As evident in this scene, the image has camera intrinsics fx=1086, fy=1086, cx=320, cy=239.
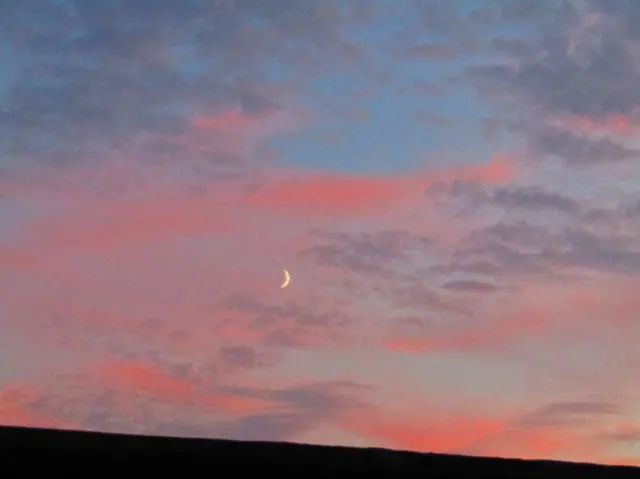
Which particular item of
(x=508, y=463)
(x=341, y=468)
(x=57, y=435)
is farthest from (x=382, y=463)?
(x=57, y=435)

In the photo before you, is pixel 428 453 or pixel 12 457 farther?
pixel 428 453

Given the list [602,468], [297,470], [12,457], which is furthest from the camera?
[602,468]

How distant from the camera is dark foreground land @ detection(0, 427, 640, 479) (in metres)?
6.64

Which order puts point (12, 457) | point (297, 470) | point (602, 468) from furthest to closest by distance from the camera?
point (602, 468) < point (297, 470) < point (12, 457)

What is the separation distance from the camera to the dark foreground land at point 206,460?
262 inches

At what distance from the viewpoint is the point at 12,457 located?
260 inches

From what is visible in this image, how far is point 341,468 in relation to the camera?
282 inches

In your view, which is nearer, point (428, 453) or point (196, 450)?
point (196, 450)

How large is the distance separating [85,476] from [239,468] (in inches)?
37.9

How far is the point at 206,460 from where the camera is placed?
688 cm

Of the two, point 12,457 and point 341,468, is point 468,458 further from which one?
point 12,457

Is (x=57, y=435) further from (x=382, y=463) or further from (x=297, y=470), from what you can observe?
(x=382, y=463)

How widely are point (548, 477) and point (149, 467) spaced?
2742 mm

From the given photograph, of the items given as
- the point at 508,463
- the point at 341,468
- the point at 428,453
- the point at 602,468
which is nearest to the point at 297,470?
the point at 341,468
